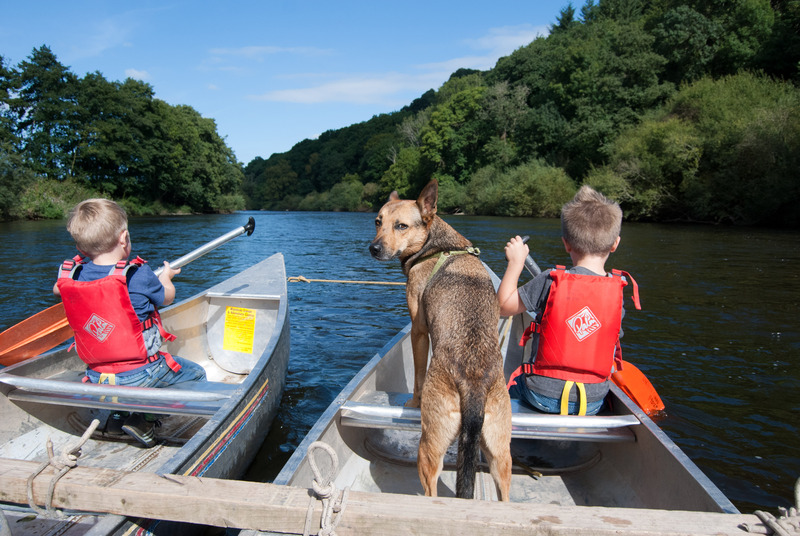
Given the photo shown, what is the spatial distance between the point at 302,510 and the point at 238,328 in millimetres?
4692

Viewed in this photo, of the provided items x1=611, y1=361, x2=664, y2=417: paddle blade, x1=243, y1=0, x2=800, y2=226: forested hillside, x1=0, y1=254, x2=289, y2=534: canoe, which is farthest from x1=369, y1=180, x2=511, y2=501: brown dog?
x1=243, y1=0, x2=800, y2=226: forested hillside

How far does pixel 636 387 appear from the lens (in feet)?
14.9

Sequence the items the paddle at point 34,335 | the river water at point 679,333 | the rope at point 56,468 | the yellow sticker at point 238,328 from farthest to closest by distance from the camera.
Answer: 1. the yellow sticker at point 238,328
2. the river water at point 679,333
3. the paddle at point 34,335
4. the rope at point 56,468

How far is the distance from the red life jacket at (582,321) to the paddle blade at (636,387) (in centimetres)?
129

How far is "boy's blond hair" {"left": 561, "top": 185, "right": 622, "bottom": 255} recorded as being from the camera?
10.5 ft

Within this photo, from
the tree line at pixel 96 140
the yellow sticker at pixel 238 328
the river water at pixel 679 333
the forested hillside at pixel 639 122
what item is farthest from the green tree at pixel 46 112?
the yellow sticker at pixel 238 328

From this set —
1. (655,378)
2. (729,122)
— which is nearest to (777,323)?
(655,378)

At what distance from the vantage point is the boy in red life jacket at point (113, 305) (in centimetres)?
352

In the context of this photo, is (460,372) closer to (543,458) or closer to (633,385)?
(543,458)

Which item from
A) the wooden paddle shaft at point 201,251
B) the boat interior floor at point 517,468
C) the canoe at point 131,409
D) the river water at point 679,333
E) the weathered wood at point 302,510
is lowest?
the river water at point 679,333

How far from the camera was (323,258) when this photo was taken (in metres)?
18.1

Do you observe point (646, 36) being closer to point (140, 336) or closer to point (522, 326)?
point (522, 326)

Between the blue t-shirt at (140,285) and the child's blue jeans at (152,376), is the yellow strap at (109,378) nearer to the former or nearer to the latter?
the child's blue jeans at (152,376)

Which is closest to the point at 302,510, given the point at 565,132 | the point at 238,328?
the point at 238,328
